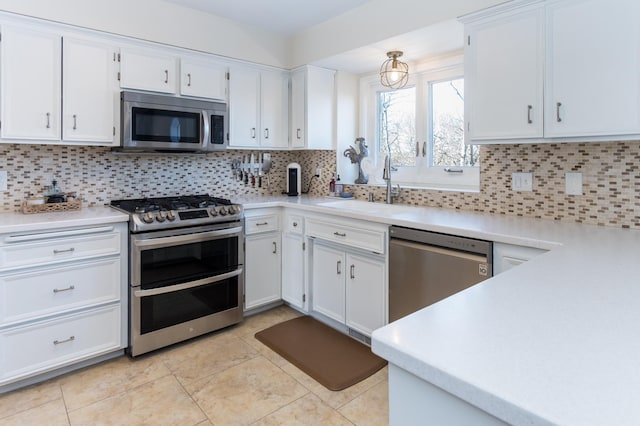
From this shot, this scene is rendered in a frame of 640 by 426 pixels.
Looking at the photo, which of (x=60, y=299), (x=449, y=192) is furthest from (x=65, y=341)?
(x=449, y=192)

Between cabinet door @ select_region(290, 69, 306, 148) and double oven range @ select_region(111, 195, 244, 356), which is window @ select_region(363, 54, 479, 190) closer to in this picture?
cabinet door @ select_region(290, 69, 306, 148)

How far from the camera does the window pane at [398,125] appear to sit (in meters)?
3.35

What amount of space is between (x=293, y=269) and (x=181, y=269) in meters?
0.93

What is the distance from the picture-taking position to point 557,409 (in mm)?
536

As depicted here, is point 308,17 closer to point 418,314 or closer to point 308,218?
point 308,218

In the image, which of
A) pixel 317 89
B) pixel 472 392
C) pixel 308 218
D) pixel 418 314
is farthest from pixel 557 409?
pixel 317 89

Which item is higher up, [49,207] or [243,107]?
[243,107]

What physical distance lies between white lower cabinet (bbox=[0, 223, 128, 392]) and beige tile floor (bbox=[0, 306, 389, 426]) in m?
0.14

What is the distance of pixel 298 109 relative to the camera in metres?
3.61

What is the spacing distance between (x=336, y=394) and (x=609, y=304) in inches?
62.0

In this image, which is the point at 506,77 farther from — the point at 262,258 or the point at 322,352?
the point at 262,258

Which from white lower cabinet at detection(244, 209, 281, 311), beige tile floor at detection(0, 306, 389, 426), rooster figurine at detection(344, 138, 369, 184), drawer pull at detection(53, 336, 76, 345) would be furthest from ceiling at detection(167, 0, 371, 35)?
beige tile floor at detection(0, 306, 389, 426)

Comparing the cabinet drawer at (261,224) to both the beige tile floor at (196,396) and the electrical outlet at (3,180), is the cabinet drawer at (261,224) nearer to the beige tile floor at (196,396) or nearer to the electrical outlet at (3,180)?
the beige tile floor at (196,396)

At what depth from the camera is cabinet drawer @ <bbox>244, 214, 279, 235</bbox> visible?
309 centimetres
